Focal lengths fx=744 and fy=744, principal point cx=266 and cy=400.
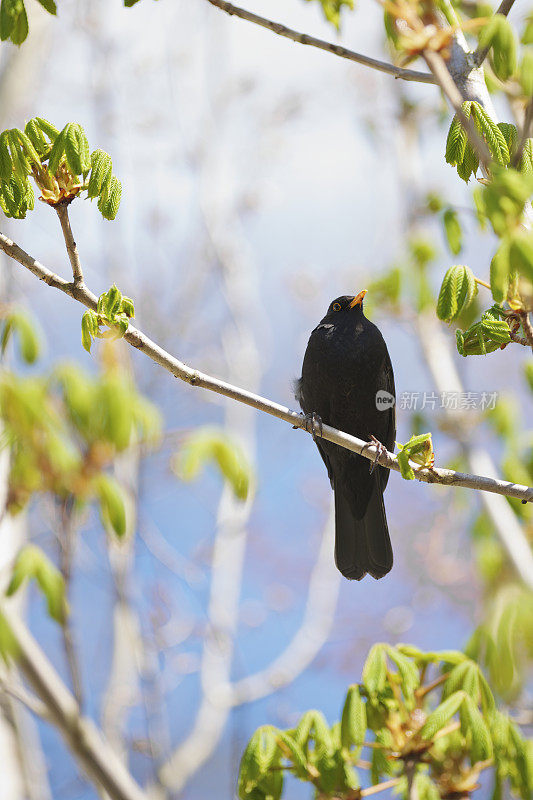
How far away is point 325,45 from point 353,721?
82.4 inches

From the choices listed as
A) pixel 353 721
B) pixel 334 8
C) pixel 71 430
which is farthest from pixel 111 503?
pixel 334 8

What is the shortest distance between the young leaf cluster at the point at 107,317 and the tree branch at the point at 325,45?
102cm

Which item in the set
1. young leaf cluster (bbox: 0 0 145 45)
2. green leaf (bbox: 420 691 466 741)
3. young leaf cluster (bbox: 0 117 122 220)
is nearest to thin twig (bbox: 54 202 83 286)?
young leaf cluster (bbox: 0 117 122 220)

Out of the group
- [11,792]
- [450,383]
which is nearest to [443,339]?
[450,383]

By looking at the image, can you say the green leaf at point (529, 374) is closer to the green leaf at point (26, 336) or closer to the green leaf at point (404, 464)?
the green leaf at point (404, 464)

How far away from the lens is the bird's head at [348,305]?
151 inches

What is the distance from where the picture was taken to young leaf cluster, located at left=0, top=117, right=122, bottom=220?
1.87 meters

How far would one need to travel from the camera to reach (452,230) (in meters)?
2.61

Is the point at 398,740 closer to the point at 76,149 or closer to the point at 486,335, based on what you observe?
the point at 486,335

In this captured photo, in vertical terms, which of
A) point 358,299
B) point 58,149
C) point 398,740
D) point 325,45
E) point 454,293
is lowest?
point 398,740

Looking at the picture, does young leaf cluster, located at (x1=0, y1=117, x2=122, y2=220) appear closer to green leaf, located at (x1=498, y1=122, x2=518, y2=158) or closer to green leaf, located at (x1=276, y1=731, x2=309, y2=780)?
green leaf, located at (x1=498, y1=122, x2=518, y2=158)

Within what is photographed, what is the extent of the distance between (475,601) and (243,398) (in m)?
7.09

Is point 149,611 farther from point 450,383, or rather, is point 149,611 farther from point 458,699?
point 458,699

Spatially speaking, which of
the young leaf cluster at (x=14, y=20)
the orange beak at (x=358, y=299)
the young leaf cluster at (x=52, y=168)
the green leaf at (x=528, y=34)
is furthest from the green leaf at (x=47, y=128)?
the orange beak at (x=358, y=299)
